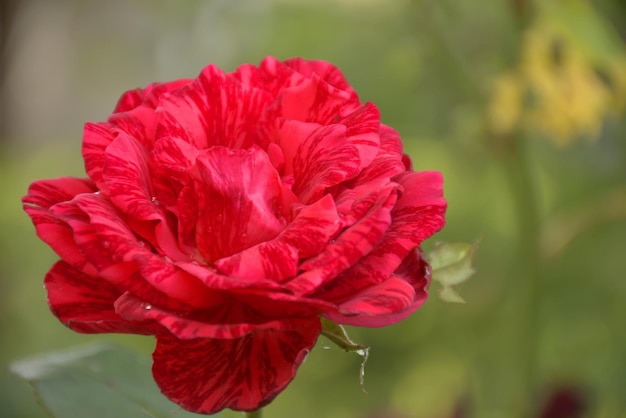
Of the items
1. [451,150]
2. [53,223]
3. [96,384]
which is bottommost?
[451,150]

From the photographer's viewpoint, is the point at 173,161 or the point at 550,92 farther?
the point at 550,92

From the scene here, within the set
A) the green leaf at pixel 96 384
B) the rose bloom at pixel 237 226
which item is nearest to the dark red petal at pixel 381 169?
the rose bloom at pixel 237 226

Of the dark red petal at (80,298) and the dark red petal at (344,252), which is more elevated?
the dark red petal at (344,252)

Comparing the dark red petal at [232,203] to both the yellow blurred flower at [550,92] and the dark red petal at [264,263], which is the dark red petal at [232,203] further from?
the yellow blurred flower at [550,92]

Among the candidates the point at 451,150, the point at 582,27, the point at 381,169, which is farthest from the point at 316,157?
the point at 451,150

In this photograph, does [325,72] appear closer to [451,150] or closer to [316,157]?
[316,157]

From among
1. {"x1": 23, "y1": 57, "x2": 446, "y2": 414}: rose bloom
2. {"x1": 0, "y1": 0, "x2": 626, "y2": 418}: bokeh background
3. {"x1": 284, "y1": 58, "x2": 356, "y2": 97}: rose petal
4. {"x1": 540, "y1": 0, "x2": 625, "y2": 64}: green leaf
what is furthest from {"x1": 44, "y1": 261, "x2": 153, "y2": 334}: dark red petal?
{"x1": 540, "y1": 0, "x2": 625, "y2": 64}: green leaf

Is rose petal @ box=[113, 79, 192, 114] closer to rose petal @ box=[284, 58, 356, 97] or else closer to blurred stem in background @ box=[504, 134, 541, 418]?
rose petal @ box=[284, 58, 356, 97]
